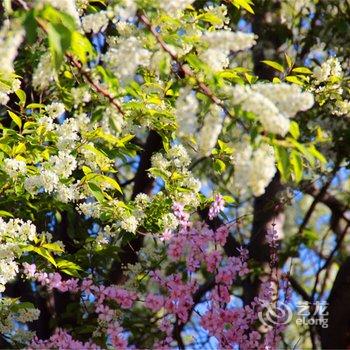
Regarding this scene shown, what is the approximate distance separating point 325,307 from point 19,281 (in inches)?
79.8

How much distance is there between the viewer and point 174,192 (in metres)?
3.55

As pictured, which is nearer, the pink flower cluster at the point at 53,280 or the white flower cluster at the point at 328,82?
the pink flower cluster at the point at 53,280

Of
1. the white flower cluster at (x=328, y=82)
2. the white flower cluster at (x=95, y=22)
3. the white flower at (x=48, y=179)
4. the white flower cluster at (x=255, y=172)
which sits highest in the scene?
the white flower cluster at (x=328, y=82)

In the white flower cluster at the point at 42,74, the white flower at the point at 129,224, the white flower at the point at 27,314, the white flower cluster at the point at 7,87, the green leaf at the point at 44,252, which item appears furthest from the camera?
the white flower at the point at 27,314

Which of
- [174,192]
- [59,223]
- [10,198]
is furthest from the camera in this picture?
[59,223]

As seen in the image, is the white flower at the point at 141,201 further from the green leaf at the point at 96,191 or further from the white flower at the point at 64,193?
the white flower at the point at 64,193

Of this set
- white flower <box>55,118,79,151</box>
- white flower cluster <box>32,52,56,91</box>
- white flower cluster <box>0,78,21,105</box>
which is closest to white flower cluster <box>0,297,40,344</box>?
white flower <box>55,118,79,151</box>

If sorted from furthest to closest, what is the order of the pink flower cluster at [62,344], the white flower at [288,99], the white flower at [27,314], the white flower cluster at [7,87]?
the white flower at [27,314] → the white flower cluster at [7,87] → the pink flower cluster at [62,344] → the white flower at [288,99]

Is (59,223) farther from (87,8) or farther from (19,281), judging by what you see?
(87,8)

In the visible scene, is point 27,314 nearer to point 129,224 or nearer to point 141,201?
point 129,224

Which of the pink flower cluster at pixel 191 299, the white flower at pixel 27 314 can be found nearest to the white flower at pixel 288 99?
the pink flower cluster at pixel 191 299

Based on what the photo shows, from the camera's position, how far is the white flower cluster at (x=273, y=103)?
1834 millimetres

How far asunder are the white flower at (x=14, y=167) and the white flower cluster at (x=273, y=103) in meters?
1.32

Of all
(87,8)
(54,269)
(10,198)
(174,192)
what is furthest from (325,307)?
(87,8)
